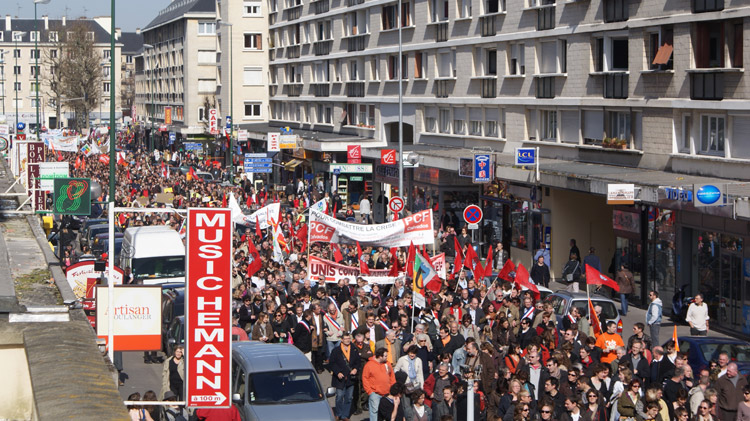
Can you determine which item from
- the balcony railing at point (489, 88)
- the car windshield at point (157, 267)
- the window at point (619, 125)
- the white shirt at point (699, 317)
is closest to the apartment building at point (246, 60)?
the balcony railing at point (489, 88)

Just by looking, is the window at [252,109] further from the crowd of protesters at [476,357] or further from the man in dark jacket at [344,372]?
the man in dark jacket at [344,372]

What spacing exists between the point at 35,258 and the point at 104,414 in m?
14.3

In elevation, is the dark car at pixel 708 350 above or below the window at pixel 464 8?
below

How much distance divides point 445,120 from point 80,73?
77.4 meters

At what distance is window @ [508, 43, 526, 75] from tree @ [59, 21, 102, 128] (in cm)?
8288

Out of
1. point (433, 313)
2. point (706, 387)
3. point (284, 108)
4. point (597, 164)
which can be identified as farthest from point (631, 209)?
point (284, 108)

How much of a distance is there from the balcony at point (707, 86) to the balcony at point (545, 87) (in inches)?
329

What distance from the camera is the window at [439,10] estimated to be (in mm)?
46094

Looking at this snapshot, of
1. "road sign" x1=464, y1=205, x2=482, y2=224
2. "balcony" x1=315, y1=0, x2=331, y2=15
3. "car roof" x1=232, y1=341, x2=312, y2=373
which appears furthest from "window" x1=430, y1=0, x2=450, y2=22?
"car roof" x1=232, y1=341, x2=312, y2=373

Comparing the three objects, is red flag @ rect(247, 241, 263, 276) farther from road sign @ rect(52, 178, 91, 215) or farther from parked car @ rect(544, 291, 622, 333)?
parked car @ rect(544, 291, 622, 333)

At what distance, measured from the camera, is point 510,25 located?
40.1 meters

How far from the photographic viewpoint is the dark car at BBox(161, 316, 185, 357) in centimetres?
2042

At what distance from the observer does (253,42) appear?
81812 millimetres

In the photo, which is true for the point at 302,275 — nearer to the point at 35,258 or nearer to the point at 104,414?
the point at 35,258
